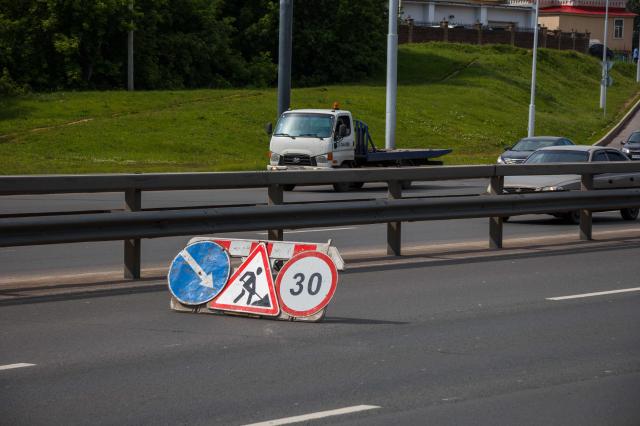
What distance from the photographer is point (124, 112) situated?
44000 mm

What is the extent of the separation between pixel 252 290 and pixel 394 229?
14.0 ft

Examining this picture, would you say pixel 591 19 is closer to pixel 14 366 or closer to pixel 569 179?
pixel 569 179

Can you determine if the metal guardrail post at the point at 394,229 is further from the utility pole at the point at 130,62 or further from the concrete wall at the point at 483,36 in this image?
the concrete wall at the point at 483,36

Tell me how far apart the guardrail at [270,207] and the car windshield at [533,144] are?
18367 mm

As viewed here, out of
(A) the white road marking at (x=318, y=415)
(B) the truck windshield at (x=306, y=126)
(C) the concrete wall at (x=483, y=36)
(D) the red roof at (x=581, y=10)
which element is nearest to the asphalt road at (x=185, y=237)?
(B) the truck windshield at (x=306, y=126)

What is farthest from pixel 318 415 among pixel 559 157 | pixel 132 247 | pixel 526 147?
pixel 526 147

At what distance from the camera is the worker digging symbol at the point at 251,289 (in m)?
9.27

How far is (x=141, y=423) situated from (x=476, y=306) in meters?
4.82

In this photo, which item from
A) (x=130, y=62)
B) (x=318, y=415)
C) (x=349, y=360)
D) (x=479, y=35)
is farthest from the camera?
(x=479, y=35)

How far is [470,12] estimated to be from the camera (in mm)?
98312

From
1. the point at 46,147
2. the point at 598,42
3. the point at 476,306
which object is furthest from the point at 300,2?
the point at 476,306

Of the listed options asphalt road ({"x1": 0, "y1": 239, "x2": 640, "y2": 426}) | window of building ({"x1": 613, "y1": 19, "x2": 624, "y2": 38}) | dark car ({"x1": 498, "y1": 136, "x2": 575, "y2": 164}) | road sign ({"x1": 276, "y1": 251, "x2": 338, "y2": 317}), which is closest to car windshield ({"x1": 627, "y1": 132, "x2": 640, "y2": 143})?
dark car ({"x1": 498, "y1": 136, "x2": 575, "y2": 164})

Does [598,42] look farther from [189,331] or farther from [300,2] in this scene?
[189,331]

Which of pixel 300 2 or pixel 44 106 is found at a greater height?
pixel 300 2
